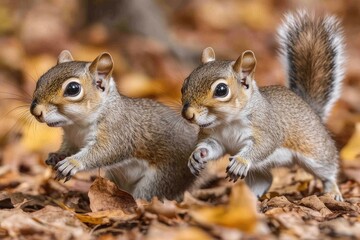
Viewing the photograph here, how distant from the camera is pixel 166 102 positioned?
5855mm

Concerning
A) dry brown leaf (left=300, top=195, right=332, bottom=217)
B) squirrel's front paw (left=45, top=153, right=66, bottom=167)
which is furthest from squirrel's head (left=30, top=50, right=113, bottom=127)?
dry brown leaf (left=300, top=195, right=332, bottom=217)

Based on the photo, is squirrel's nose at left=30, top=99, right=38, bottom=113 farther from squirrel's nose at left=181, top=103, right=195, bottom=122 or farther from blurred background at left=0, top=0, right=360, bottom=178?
blurred background at left=0, top=0, right=360, bottom=178

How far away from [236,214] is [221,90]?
909 mm

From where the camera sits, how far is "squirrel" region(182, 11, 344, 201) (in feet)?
12.0

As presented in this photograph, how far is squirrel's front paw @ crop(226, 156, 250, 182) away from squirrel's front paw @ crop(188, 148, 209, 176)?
0.47ft

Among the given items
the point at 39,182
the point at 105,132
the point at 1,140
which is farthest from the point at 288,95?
the point at 1,140

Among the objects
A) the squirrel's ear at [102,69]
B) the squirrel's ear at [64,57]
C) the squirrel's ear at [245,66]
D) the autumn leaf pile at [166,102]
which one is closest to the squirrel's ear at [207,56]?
the squirrel's ear at [245,66]

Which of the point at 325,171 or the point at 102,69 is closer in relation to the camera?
the point at 102,69

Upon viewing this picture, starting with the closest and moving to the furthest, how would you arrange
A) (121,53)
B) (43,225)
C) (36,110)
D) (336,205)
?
1. (43,225)
2. (36,110)
3. (336,205)
4. (121,53)

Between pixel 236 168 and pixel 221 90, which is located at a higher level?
pixel 221 90

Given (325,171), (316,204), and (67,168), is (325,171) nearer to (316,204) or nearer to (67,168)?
(316,204)

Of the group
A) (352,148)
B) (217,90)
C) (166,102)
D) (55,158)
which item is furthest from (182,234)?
(166,102)

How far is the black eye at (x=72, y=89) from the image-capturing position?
12.2ft

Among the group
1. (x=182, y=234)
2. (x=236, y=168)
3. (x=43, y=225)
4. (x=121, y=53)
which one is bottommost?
(x=43, y=225)
